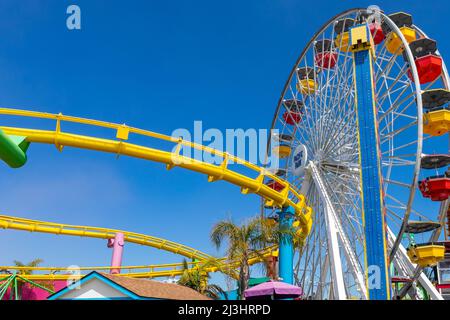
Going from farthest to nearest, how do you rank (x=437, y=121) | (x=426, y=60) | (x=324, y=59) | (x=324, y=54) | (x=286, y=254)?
(x=324, y=59) < (x=324, y=54) < (x=426, y=60) < (x=437, y=121) < (x=286, y=254)

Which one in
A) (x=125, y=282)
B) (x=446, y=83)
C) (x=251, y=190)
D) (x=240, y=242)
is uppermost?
(x=446, y=83)

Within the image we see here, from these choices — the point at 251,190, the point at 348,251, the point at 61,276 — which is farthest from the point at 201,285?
the point at 61,276

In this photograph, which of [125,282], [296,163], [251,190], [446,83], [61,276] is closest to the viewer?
[125,282]

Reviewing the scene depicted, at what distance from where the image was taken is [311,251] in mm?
21531

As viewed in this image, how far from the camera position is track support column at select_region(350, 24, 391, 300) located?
15828 millimetres

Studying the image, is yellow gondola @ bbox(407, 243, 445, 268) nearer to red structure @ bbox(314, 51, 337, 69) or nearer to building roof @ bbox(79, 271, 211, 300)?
building roof @ bbox(79, 271, 211, 300)

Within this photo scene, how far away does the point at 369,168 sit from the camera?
17.2 m

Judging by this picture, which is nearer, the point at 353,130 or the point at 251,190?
the point at 251,190

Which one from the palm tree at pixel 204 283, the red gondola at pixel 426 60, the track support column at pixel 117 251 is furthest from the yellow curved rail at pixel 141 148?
the track support column at pixel 117 251

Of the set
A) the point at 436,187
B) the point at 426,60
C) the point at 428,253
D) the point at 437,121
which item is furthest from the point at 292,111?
the point at 428,253

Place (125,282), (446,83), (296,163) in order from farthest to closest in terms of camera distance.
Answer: (296,163) < (446,83) < (125,282)

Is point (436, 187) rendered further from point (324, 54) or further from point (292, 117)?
point (292, 117)
